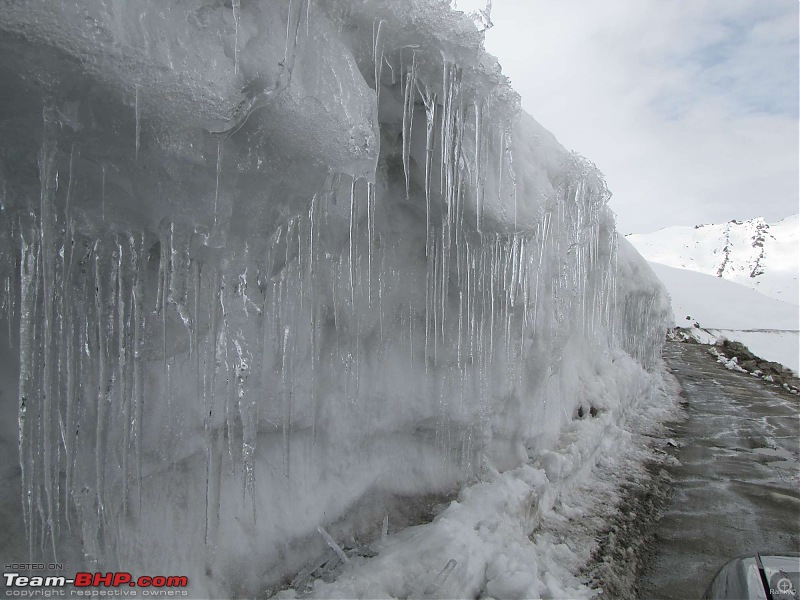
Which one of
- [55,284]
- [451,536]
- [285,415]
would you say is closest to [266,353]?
[285,415]

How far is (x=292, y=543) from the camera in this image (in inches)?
113

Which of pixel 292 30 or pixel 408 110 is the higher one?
pixel 408 110

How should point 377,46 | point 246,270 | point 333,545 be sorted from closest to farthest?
point 246,270 → point 377,46 → point 333,545

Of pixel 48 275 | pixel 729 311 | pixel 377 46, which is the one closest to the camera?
pixel 48 275

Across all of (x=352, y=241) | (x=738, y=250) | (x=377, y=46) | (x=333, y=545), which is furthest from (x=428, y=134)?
(x=738, y=250)

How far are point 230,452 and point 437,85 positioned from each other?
8.14 feet

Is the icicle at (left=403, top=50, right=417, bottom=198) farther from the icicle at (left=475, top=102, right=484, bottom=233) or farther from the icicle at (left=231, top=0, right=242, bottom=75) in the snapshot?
the icicle at (left=231, top=0, right=242, bottom=75)

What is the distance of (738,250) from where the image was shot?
143 m

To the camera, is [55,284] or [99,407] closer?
[55,284]

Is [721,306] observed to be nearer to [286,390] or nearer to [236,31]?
[286,390]

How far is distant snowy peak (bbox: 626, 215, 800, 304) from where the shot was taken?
120438mm

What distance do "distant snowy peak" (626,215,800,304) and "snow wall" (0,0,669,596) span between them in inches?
5233

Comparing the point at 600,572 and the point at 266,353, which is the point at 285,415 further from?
the point at 600,572

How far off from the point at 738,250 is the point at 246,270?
17149 cm
